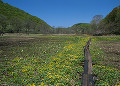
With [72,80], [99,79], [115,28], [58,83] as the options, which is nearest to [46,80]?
[58,83]

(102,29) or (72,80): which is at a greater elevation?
(102,29)

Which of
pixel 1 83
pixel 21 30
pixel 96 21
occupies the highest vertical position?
pixel 96 21

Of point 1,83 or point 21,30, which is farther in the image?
point 21,30

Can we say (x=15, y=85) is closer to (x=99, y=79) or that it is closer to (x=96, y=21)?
(x=99, y=79)

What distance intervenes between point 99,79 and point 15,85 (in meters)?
4.16

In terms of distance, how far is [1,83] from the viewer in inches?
189

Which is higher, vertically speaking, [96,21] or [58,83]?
[96,21]

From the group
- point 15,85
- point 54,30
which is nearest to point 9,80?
point 15,85

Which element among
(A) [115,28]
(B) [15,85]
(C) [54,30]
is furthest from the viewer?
(C) [54,30]

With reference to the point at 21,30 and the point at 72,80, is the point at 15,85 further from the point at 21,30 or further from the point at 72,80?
the point at 21,30

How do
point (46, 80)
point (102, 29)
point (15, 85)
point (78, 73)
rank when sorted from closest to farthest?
point (15, 85), point (46, 80), point (78, 73), point (102, 29)

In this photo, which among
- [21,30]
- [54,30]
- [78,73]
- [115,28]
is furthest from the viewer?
[54,30]

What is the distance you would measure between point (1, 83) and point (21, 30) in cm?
8188

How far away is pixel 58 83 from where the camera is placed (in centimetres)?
457
